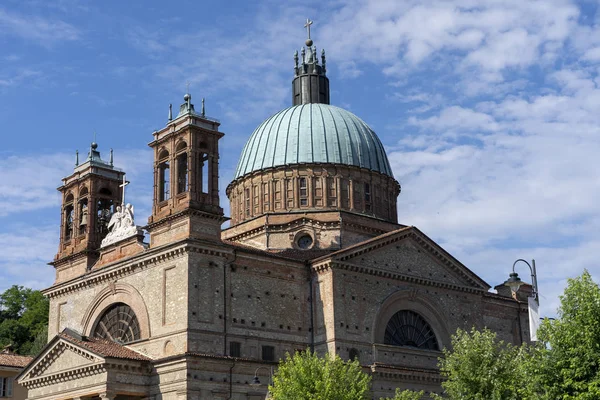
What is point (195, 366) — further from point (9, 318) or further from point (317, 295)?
point (9, 318)

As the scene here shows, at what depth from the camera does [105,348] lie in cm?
3881

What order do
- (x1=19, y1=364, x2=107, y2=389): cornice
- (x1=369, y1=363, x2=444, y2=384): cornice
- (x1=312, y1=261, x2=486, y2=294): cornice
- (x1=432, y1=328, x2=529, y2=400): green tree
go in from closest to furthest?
(x1=432, y1=328, x2=529, y2=400): green tree < (x1=19, y1=364, x2=107, y2=389): cornice < (x1=369, y1=363, x2=444, y2=384): cornice < (x1=312, y1=261, x2=486, y2=294): cornice

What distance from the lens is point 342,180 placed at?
50781mm

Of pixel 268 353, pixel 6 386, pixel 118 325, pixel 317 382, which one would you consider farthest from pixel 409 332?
pixel 6 386

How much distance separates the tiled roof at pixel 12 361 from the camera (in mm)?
52334

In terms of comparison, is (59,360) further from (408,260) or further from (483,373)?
(483,373)

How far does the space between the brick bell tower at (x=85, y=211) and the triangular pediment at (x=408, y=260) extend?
11552 mm

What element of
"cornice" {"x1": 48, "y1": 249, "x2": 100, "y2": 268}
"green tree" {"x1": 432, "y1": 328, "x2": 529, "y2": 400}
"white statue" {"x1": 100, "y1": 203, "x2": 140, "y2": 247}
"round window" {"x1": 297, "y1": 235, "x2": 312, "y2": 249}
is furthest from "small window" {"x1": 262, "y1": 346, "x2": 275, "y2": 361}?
"green tree" {"x1": 432, "y1": 328, "x2": 529, "y2": 400}

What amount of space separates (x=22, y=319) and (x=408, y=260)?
40.3 meters

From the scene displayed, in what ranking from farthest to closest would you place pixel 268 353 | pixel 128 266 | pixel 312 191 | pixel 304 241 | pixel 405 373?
pixel 312 191
pixel 304 241
pixel 405 373
pixel 128 266
pixel 268 353

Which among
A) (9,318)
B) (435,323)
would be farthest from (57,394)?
(9,318)

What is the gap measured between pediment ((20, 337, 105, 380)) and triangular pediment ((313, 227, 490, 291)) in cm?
1147

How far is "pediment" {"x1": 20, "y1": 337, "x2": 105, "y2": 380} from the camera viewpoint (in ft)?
126

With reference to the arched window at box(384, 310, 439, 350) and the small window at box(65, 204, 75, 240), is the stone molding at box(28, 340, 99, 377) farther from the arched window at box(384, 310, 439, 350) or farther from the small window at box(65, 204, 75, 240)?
the arched window at box(384, 310, 439, 350)
